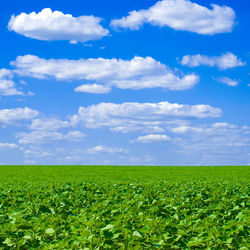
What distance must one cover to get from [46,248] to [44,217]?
11.1ft

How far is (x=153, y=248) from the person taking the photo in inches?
293

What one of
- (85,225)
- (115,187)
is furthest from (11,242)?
(115,187)

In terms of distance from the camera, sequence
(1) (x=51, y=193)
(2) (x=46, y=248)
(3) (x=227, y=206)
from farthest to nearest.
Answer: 1. (1) (x=51, y=193)
2. (3) (x=227, y=206)
3. (2) (x=46, y=248)

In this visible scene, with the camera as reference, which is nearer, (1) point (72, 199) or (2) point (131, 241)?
(2) point (131, 241)

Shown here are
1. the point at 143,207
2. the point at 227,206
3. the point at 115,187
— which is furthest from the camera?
the point at 115,187

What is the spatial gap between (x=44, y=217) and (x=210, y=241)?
16.6 feet

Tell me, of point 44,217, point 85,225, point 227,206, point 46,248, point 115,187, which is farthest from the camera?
point 115,187

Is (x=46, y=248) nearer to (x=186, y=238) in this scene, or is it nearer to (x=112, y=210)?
(x=186, y=238)

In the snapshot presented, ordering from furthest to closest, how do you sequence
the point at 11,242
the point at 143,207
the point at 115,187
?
the point at 115,187 < the point at 143,207 < the point at 11,242

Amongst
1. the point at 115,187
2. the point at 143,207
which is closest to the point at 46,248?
the point at 143,207

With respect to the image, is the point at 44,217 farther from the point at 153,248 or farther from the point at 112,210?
the point at 153,248

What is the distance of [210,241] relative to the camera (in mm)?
7586

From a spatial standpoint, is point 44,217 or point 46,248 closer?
point 46,248

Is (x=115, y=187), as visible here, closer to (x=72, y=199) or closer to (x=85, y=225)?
(x=72, y=199)
